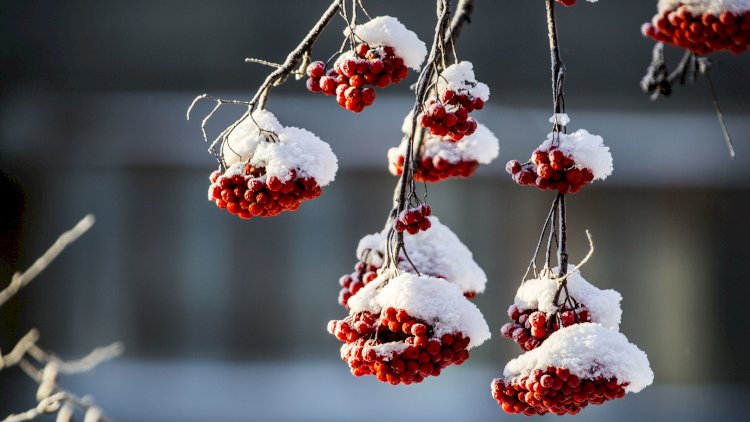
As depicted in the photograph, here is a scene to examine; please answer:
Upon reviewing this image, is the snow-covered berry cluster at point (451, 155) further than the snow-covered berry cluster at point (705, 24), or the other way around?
the snow-covered berry cluster at point (451, 155)

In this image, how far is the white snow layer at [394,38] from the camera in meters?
0.84

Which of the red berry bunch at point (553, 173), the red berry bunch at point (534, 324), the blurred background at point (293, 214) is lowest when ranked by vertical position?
the red berry bunch at point (534, 324)

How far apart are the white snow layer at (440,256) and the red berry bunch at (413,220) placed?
0.15m

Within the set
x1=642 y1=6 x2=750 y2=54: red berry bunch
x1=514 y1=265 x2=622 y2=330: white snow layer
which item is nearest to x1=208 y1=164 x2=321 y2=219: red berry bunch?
x1=514 y1=265 x2=622 y2=330: white snow layer

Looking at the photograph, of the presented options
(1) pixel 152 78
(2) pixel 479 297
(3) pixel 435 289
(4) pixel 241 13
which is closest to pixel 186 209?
(1) pixel 152 78

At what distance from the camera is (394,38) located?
836 mm

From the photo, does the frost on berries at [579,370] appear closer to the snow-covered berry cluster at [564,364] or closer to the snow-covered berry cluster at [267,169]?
the snow-covered berry cluster at [564,364]

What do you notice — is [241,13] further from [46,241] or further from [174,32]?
[46,241]

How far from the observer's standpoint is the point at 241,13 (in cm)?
342

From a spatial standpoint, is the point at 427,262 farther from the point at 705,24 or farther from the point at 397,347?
the point at 705,24

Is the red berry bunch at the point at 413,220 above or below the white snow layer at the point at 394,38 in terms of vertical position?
below

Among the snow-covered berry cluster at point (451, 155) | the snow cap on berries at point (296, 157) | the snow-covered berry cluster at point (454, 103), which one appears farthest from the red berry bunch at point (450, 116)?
the snow-covered berry cluster at point (451, 155)

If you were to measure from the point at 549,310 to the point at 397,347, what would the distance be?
0.15 meters

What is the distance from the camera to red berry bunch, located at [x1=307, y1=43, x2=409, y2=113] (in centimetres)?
81
